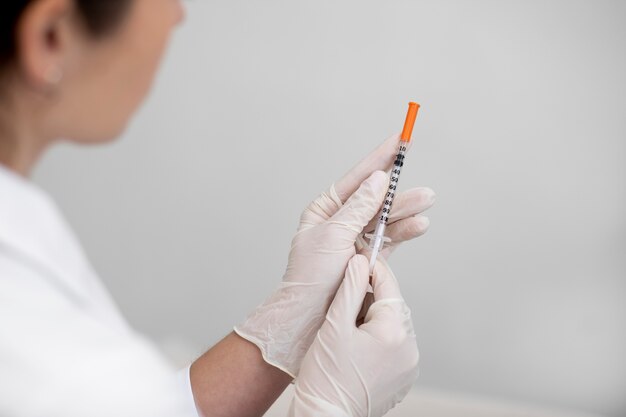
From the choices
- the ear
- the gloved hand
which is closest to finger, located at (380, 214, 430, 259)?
the gloved hand

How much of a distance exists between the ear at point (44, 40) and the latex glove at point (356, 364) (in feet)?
1.85

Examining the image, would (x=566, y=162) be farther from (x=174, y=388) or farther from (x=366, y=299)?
(x=174, y=388)

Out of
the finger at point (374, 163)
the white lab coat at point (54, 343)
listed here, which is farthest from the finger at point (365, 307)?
the white lab coat at point (54, 343)

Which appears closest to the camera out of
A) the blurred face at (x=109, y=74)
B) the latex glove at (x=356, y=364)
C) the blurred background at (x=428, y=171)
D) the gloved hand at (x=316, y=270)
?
the blurred face at (x=109, y=74)

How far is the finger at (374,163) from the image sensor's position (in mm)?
1182

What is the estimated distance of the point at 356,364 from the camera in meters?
1.01

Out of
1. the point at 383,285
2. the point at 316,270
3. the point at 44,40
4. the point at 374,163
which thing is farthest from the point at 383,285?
the point at 44,40

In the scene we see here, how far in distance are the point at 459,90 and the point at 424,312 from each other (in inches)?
22.5

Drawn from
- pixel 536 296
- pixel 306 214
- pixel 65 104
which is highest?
pixel 65 104

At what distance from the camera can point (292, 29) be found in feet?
5.99

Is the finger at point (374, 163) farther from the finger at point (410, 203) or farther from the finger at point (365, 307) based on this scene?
the finger at point (365, 307)

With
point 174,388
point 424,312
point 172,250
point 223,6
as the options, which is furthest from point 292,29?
point 174,388

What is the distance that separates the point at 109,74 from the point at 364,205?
544 millimetres

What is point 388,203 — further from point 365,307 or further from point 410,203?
point 365,307
